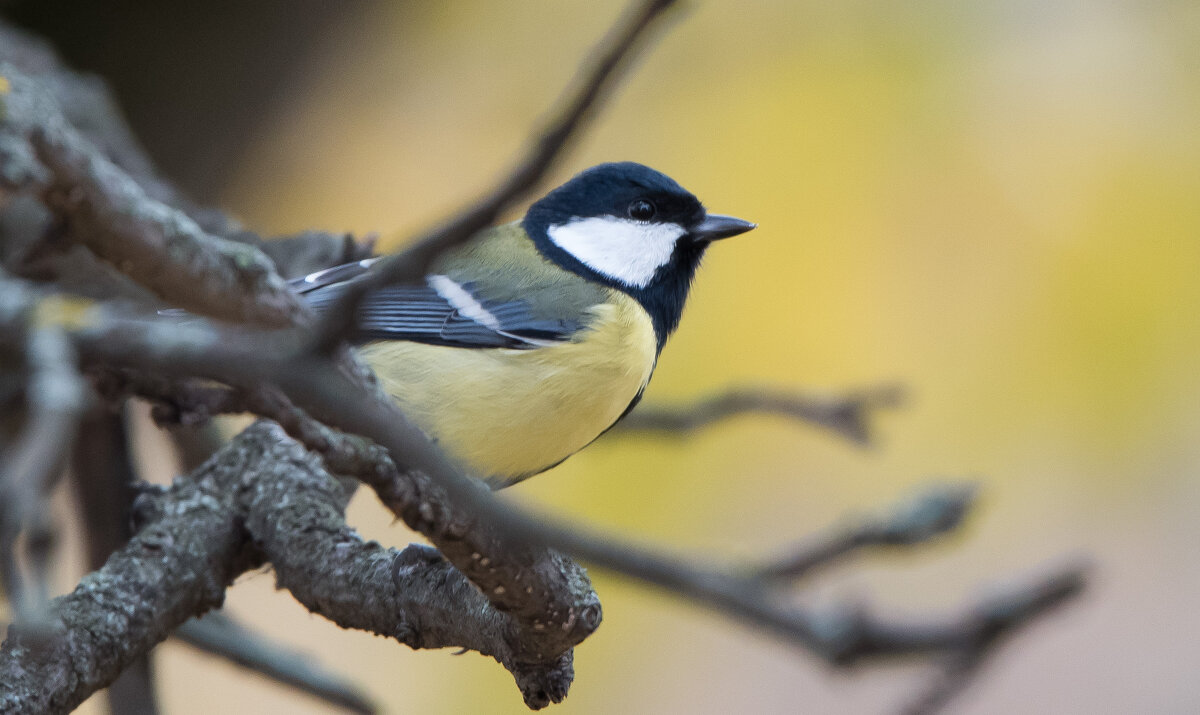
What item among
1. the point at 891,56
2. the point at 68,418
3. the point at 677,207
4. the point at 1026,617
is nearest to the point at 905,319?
the point at 891,56

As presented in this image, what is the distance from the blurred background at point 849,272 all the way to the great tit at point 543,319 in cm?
88

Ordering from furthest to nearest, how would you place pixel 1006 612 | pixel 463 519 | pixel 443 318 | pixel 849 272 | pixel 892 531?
pixel 849 272, pixel 443 318, pixel 892 531, pixel 1006 612, pixel 463 519

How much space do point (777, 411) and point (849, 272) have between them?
1140mm

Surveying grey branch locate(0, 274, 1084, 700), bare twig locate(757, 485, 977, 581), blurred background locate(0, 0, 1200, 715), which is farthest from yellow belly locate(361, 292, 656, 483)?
blurred background locate(0, 0, 1200, 715)

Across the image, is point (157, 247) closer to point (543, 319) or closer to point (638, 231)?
point (543, 319)

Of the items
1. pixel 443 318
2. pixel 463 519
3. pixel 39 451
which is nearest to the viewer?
pixel 39 451

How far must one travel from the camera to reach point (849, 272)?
2742 millimetres

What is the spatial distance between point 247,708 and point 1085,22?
9.15ft

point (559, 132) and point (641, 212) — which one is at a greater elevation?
point (641, 212)

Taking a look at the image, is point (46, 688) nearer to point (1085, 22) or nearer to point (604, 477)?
point (604, 477)

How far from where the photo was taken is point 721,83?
9.60ft

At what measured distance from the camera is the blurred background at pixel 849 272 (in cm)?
253

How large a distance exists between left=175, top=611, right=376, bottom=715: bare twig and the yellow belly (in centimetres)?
37

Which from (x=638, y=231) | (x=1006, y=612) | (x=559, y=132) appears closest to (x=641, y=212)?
(x=638, y=231)
